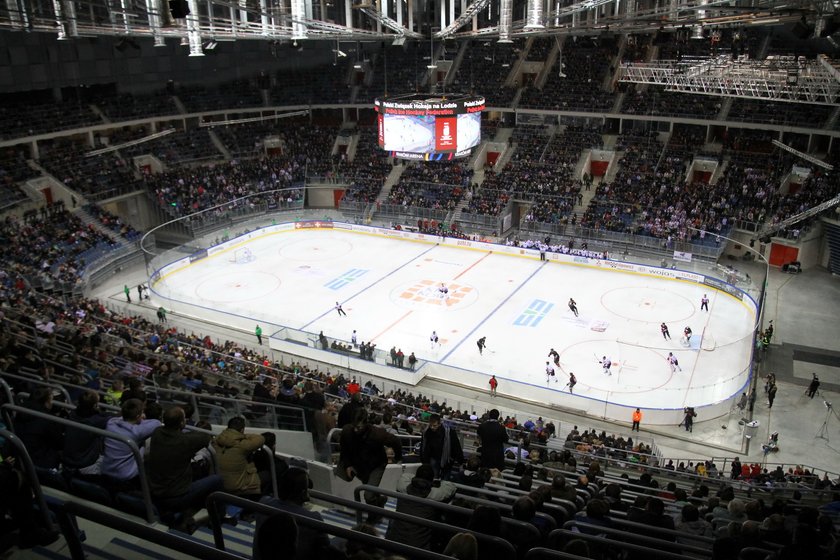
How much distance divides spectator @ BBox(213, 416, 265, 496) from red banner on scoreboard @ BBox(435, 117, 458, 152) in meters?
32.3

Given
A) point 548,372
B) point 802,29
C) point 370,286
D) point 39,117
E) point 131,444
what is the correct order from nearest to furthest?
point 131,444, point 802,29, point 548,372, point 370,286, point 39,117

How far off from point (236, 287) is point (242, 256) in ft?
15.9

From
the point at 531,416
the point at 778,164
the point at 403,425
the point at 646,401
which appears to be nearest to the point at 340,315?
the point at 531,416

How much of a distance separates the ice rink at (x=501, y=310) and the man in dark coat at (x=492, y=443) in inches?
564

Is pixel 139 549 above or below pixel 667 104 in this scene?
below

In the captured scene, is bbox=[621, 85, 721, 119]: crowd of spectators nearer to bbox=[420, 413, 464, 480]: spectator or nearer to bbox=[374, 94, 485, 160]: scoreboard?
bbox=[374, 94, 485, 160]: scoreboard

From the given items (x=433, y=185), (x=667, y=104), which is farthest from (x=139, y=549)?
(x=667, y=104)

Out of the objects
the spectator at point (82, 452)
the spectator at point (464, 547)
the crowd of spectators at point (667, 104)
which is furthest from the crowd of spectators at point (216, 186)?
the spectator at point (464, 547)

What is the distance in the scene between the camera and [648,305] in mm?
32812

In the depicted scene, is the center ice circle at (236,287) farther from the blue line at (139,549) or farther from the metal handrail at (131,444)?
the blue line at (139,549)

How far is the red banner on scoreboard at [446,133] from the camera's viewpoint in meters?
37.1

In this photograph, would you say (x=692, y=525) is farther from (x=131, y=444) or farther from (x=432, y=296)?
(x=432, y=296)

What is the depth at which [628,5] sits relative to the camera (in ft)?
112

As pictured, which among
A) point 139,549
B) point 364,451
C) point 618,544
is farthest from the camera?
point 364,451
